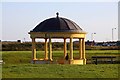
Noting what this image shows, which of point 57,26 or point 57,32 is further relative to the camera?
point 57,26

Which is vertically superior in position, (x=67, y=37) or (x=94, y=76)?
(x=67, y=37)

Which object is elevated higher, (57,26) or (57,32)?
(57,26)

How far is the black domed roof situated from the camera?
29677mm

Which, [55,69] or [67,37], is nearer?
[55,69]

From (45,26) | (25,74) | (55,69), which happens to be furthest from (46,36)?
(25,74)

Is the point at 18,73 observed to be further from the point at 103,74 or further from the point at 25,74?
the point at 103,74

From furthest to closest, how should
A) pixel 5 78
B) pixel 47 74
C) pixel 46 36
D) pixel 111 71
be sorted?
pixel 46 36, pixel 111 71, pixel 47 74, pixel 5 78

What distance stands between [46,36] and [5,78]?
11.4m

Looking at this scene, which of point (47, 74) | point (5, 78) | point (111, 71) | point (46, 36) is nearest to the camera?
point (5, 78)

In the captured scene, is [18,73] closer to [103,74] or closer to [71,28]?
[103,74]

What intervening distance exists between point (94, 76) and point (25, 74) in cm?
349

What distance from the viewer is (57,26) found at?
97.9 ft

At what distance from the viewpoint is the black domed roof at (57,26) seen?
97.4 feet

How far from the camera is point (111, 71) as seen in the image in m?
21.5
